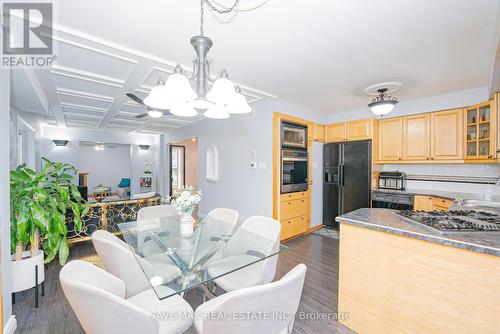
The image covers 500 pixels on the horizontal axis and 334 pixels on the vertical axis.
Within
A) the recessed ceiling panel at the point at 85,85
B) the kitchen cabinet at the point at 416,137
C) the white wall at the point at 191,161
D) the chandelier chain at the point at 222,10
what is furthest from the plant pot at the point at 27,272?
the white wall at the point at 191,161

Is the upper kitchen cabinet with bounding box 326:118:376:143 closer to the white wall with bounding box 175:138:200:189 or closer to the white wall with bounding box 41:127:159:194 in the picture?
the white wall with bounding box 175:138:200:189

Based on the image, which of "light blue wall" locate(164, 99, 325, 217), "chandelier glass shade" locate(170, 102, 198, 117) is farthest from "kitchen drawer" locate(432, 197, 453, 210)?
"chandelier glass shade" locate(170, 102, 198, 117)

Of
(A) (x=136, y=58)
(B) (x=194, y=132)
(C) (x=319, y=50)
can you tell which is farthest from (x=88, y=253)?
(C) (x=319, y=50)

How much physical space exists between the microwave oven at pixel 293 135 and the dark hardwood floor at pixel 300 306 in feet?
6.24

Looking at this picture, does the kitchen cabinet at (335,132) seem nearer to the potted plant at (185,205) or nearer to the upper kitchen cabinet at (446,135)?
the upper kitchen cabinet at (446,135)

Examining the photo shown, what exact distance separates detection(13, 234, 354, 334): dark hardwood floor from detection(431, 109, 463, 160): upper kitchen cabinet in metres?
2.42

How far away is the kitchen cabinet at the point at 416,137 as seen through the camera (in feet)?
11.7

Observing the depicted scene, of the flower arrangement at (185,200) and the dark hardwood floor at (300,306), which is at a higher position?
the flower arrangement at (185,200)

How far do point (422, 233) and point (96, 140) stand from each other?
8.00 metres

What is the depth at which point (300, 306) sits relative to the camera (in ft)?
6.66

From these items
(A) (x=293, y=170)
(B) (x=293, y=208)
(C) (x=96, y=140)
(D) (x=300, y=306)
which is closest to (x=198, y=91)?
(D) (x=300, y=306)

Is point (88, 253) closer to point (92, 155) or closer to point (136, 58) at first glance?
point (136, 58)

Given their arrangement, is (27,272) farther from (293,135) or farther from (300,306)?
(293,135)

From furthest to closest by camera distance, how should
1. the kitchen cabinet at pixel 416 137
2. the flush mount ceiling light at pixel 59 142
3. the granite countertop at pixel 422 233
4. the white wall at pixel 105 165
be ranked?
the white wall at pixel 105 165 → the flush mount ceiling light at pixel 59 142 → the kitchen cabinet at pixel 416 137 → the granite countertop at pixel 422 233
